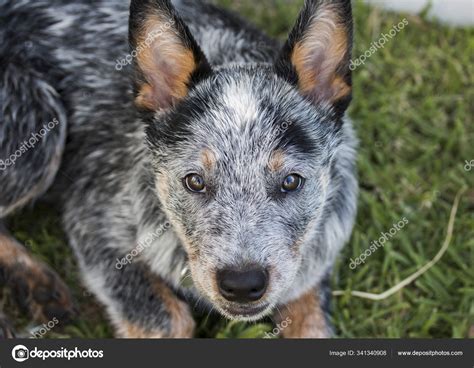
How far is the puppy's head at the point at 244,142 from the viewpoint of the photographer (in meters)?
3.45

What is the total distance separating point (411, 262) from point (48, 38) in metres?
2.34

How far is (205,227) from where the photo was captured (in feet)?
11.5

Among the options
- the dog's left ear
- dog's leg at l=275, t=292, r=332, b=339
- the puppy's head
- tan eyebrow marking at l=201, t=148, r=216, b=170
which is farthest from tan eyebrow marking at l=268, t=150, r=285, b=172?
dog's leg at l=275, t=292, r=332, b=339

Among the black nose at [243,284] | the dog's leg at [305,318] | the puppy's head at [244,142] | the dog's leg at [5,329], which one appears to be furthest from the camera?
the dog's leg at [305,318]

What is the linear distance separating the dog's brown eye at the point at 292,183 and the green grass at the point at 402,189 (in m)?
1.01

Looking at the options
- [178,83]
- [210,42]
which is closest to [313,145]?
[178,83]

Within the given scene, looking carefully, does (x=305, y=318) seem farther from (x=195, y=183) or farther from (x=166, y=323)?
(x=195, y=183)

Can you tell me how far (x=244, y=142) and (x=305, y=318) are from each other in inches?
49.7

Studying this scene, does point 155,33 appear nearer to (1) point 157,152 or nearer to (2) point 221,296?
(1) point 157,152

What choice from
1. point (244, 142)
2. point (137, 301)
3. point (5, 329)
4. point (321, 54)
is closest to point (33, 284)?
point (5, 329)

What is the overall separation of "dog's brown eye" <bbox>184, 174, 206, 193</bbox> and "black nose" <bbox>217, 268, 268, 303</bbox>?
38 cm

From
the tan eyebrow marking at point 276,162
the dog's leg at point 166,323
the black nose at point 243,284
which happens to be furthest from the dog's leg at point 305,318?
the tan eyebrow marking at point 276,162

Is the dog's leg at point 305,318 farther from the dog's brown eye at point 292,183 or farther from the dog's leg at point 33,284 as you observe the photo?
the dog's leg at point 33,284

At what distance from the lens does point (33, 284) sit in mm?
4359
